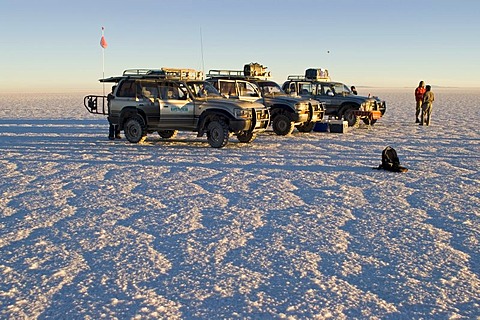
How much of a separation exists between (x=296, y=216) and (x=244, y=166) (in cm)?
402

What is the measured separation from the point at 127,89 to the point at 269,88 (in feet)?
15.7

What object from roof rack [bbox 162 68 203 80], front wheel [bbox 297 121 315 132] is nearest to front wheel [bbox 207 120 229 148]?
roof rack [bbox 162 68 203 80]

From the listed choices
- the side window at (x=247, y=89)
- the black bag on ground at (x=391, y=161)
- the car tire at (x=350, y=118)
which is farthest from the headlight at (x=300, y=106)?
the black bag on ground at (x=391, y=161)

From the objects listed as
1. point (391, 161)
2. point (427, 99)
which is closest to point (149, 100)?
point (391, 161)

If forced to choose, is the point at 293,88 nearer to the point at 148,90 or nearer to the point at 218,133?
the point at 218,133

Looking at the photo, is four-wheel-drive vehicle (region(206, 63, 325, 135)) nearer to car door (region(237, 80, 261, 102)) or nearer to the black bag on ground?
car door (region(237, 80, 261, 102))

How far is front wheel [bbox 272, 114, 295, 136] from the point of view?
16.2 meters

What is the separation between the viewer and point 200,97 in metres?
13.6

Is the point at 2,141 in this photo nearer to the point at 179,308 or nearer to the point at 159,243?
the point at 159,243

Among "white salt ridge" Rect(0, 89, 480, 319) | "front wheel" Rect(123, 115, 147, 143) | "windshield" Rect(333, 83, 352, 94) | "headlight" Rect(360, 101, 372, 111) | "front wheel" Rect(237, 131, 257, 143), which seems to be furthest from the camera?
"windshield" Rect(333, 83, 352, 94)

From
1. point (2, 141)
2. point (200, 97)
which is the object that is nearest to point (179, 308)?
point (200, 97)

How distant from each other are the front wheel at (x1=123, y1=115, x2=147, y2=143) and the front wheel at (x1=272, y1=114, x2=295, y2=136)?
434 cm

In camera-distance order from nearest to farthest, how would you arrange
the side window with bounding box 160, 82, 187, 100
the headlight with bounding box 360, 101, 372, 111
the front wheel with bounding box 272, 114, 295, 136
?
the side window with bounding box 160, 82, 187, 100
the front wheel with bounding box 272, 114, 295, 136
the headlight with bounding box 360, 101, 372, 111

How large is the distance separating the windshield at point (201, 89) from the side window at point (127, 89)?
1.45 meters
